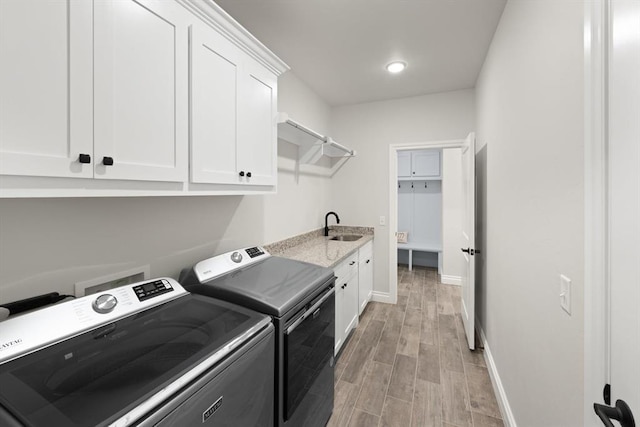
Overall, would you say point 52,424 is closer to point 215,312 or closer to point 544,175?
point 215,312

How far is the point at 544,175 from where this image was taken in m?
1.21

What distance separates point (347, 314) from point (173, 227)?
1.73 m

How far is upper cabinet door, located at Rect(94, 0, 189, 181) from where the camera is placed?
0.88 m

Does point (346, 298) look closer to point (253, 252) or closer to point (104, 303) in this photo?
point (253, 252)

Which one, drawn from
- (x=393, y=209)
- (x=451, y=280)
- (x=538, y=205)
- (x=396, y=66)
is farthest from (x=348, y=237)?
(x=538, y=205)

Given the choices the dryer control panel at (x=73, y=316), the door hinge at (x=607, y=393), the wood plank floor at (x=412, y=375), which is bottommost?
the wood plank floor at (x=412, y=375)

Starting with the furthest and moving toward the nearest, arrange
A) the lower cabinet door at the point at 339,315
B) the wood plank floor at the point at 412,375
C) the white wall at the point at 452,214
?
the white wall at the point at 452,214, the lower cabinet door at the point at 339,315, the wood plank floor at the point at 412,375

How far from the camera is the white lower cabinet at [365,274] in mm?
3013

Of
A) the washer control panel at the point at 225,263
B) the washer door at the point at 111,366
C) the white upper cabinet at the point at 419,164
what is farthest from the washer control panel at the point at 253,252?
the white upper cabinet at the point at 419,164

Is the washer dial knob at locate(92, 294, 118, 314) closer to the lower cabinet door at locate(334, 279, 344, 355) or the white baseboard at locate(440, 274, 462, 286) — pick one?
the lower cabinet door at locate(334, 279, 344, 355)

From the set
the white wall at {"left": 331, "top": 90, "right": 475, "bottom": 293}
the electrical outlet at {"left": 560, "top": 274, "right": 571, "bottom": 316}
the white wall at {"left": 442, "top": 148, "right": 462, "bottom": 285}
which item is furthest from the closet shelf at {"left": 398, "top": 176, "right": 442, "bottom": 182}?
the electrical outlet at {"left": 560, "top": 274, "right": 571, "bottom": 316}

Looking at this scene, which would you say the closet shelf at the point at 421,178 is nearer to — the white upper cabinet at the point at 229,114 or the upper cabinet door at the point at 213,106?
the white upper cabinet at the point at 229,114

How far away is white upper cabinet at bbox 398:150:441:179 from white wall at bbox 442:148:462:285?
641 millimetres

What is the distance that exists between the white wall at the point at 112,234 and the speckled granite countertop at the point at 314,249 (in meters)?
0.19
